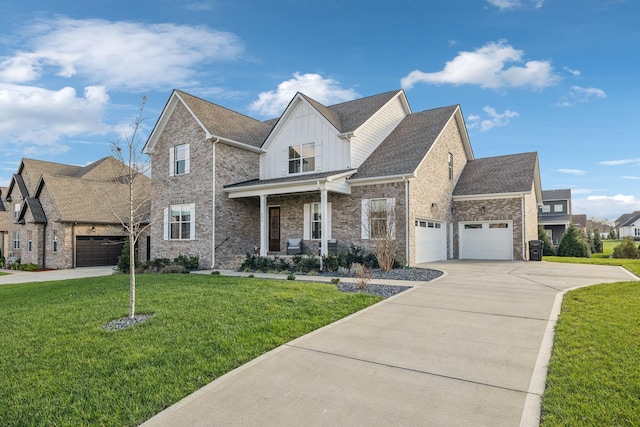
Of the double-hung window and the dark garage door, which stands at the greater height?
the double-hung window

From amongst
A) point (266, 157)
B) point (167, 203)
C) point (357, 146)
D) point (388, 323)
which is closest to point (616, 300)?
point (388, 323)

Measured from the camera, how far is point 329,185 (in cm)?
1504

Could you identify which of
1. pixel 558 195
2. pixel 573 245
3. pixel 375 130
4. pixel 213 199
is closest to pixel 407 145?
pixel 375 130

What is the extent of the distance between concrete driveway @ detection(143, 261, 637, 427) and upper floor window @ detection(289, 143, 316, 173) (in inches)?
466

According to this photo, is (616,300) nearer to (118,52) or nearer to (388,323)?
(388,323)

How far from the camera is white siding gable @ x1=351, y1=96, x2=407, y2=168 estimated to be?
1712 centimetres

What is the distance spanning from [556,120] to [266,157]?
1482 cm

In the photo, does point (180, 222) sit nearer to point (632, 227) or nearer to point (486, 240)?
point (486, 240)

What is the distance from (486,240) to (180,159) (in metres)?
16.7

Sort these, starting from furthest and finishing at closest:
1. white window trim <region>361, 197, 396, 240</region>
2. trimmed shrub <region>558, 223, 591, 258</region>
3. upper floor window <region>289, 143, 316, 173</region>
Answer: trimmed shrub <region>558, 223, 591, 258</region> < upper floor window <region>289, 143, 316, 173</region> < white window trim <region>361, 197, 396, 240</region>

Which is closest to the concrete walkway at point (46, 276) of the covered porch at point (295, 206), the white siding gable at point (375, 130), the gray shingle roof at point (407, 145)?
the covered porch at point (295, 206)

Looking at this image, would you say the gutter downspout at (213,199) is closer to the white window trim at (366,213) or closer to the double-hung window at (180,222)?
the double-hung window at (180,222)

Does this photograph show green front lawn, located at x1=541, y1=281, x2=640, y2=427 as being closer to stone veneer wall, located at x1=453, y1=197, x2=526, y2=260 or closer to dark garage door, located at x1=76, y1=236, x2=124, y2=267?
stone veneer wall, located at x1=453, y1=197, x2=526, y2=260

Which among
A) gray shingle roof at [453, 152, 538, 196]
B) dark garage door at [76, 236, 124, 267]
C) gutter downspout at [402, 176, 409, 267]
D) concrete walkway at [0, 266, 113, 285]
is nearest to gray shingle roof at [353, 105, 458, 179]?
gutter downspout at [402, 176, 409, 267]
